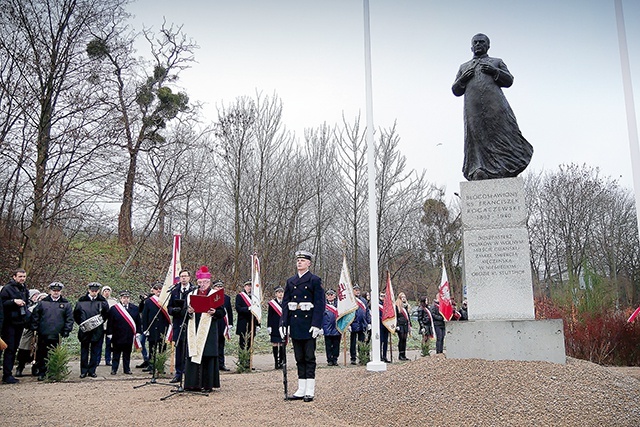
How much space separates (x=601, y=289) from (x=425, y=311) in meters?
5.21

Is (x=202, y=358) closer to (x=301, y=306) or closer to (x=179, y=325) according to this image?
(x=179, y=325)

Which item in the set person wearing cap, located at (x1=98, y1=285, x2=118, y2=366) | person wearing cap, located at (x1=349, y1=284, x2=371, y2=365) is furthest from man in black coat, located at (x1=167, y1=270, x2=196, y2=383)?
person wearing cap, located at (x1=349, y1=284, x2=371, y2=365)

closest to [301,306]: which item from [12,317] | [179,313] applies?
[179,313]

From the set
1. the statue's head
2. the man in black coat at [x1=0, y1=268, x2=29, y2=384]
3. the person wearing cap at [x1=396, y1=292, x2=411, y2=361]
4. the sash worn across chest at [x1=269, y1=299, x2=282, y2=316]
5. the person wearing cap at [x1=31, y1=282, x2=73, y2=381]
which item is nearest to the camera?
the statue's head

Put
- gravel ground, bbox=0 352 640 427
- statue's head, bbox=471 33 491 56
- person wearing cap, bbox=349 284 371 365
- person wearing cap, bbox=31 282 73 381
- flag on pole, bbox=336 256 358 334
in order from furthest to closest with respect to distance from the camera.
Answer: person wearing cap, bbox=349 284 371 365 < flag on pole, bbox=336 256 358 334 < person wearing cap, bbox=31 282 73 381 < statue's head, bbox=471 33 491 56 < gravel ground, bbox=0 352 640 427

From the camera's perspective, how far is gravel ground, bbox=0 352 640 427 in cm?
559

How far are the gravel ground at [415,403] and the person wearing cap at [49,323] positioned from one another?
249cm

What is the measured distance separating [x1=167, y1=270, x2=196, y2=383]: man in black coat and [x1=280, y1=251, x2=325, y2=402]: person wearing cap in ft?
7.32

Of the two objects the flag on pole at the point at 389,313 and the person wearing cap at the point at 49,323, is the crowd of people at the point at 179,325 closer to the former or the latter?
the person wearing cap at the point at 49,323

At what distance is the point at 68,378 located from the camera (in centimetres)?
1023

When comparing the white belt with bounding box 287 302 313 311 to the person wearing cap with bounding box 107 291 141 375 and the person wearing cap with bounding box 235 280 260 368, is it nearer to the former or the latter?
the person wearing cap with bounding box 235 280 260 368

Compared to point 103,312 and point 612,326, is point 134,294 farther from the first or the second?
point 612,326

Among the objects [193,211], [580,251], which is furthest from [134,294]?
[580,251]

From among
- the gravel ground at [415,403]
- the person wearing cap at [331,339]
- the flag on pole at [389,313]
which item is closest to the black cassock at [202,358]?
the gravel ground at [415,403]
